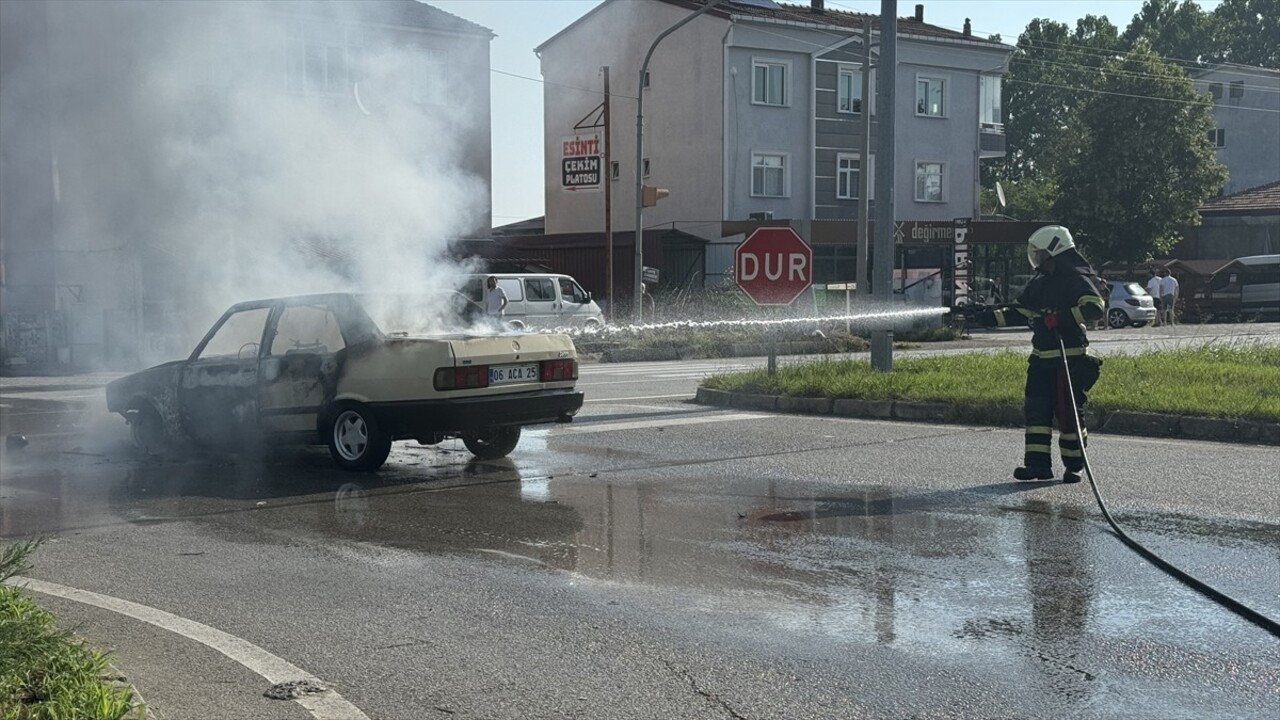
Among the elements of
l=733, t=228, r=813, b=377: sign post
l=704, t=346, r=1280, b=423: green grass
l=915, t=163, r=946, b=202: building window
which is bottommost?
l=704, t=346, r=1280, b=423: green grass

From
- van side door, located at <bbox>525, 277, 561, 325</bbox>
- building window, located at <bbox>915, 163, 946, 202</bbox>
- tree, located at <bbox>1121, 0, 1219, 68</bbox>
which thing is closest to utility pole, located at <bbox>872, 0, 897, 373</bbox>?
van side door, located at <bbox>525, 277, 561, 325</bbox>

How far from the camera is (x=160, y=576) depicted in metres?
6.70

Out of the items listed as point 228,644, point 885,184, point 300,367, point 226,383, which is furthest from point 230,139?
point 885,184

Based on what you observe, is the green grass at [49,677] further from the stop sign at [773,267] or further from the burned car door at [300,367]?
the stop sign at [773,267]

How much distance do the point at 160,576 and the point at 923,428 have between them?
25.9ft

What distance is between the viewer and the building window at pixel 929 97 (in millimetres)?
44312

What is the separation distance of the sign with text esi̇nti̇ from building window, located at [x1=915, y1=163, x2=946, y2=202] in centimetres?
2169

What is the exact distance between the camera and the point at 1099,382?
46.0 feet

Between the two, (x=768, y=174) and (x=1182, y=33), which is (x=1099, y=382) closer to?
(x=768, y=174)

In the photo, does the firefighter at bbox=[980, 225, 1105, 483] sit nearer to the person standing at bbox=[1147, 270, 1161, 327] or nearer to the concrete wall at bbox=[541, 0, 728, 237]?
the concrete wall at bbox=[541, 0, 728, 237]

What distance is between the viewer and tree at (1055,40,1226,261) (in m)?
49.0

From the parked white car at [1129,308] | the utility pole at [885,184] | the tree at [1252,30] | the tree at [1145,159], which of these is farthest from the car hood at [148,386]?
the tree at [1252,30]

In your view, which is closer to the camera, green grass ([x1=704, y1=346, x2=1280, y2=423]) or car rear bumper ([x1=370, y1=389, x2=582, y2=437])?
car rear bumper ([x1=370, y1=389, x2=582, y2=437])

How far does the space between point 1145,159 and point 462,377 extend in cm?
4467
